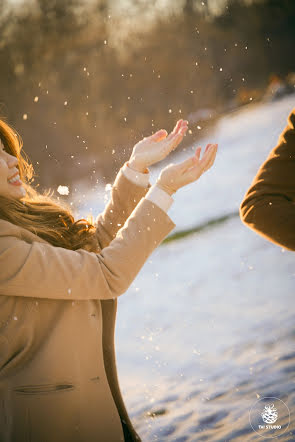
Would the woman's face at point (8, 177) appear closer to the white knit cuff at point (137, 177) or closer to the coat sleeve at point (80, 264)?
the coat sleeve at point (80, 264)

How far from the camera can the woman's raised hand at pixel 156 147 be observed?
1.04 metres

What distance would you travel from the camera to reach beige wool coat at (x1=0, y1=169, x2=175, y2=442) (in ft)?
2.72

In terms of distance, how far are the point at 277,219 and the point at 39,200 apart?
587 mm

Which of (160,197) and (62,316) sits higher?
(160,197)

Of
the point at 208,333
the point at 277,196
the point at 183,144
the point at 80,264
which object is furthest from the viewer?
the point at 183,144

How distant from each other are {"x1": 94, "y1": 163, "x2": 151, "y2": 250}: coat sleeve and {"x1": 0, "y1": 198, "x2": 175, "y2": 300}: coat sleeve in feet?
0.74

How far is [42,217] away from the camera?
3.39ft

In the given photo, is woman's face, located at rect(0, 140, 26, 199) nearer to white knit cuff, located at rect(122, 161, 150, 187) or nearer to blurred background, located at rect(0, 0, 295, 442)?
white knit cuff, located at rect(122, 161, 150, 187)

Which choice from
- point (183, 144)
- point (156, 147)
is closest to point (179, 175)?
point (156, 147)

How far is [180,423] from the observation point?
1.91 meters

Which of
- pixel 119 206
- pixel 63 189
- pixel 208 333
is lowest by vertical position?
pixel 208 333

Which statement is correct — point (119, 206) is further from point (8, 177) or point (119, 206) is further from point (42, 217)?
point (8, 177)

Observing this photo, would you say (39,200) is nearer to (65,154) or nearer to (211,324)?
(211,324)

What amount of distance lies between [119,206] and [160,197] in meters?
0.27
